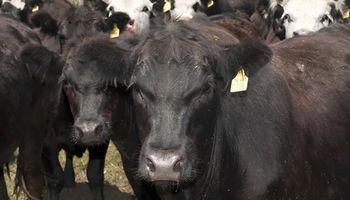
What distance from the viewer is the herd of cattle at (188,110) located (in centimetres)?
342

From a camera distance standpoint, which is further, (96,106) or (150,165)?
(96,106)

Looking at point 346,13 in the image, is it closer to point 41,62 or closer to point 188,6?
point 188,6

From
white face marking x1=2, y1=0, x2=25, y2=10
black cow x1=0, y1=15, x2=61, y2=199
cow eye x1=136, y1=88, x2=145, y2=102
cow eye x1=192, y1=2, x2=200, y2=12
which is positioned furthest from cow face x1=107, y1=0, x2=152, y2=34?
cow eye x1=136, y1=88, x2=145, y2=102

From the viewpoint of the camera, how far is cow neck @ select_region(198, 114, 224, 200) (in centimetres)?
380

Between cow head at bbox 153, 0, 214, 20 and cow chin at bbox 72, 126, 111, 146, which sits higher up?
Result: cow head at bbox 153, 0, 214, 20

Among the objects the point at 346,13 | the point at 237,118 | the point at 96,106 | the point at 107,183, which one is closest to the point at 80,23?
the point at 107,183

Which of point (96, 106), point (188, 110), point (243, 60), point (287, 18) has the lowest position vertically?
point (96, 106)

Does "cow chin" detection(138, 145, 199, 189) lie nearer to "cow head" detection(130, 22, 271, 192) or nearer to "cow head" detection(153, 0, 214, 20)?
"cow head" detection(130, 22, 271, 192)

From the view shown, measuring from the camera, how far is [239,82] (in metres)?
3.70

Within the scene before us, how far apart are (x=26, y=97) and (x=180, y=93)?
8.27ft

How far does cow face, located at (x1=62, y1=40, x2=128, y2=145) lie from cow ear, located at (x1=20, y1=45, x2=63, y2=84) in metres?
0.12

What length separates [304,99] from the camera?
4.19 meters

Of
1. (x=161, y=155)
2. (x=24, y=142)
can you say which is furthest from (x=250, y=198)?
(x=24, y=142)

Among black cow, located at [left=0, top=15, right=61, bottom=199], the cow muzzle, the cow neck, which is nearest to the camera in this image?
the cow muzzle
